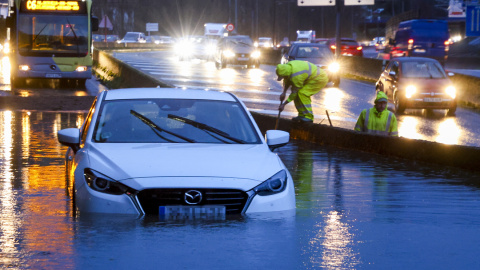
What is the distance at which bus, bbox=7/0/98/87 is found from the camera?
Answer: 101 feet

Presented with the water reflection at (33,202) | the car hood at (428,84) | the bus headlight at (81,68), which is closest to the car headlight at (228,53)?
the bus headlight at (81,68)

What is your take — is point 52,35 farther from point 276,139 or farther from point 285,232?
point 285,232

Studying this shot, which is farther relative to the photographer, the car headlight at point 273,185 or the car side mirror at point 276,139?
the car side mirror at point 276,139

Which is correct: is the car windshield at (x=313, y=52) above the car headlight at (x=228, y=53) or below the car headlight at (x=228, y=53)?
above

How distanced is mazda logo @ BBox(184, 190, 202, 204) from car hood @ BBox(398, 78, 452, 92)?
62.8 feet

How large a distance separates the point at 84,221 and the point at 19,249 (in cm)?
82

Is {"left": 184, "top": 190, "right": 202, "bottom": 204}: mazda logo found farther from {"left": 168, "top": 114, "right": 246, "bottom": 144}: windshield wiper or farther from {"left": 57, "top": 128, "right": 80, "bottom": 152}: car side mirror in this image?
{"left": 57, "top": 128, "right": 80, "bottom": 152}: car side mirror

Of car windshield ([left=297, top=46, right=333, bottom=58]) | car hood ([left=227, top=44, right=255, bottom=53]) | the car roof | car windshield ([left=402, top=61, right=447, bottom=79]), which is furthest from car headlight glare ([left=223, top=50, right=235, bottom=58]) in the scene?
the car roof

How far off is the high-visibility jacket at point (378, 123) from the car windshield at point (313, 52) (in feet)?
73.1

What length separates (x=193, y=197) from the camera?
7828mm

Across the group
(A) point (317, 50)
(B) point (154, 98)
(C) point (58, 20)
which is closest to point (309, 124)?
(B) point (154, 98)

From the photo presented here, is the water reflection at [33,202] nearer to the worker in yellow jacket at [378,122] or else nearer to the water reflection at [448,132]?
the worker in yellow jacket at [378,122]

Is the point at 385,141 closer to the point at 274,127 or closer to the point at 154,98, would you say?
the point at 274,127

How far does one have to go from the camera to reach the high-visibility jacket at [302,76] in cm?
1841
